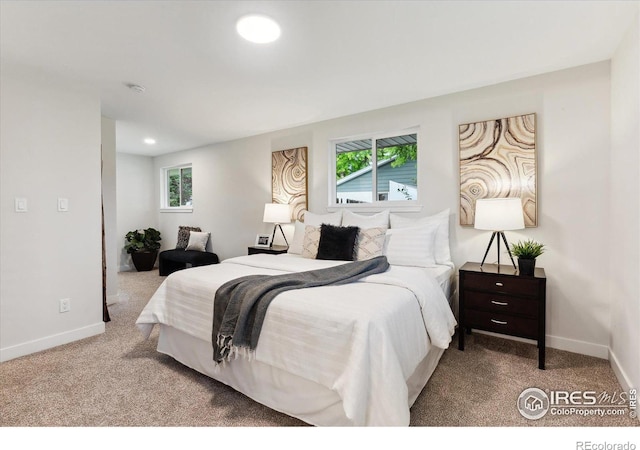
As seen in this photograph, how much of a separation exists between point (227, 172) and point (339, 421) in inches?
170

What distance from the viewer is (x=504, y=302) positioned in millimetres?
2461

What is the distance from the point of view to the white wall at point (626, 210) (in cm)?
188

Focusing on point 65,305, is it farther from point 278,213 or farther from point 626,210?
point 626,210

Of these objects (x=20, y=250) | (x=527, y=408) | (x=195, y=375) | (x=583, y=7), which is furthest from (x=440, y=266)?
(x=20, y=250)

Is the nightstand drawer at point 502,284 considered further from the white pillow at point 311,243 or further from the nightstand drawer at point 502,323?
the white pillow at point 311,243

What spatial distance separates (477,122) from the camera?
2.99 meters

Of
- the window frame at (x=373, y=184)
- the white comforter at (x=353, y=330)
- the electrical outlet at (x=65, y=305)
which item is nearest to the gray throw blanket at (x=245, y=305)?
the white comforter at (x=353, y=330)

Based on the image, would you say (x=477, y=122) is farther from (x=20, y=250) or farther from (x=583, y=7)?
(x=20, y=250)

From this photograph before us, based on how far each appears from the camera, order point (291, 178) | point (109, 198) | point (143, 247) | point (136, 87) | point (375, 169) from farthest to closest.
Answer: point (143, 247) < point (291, 178) < point (109, 198) < point (375, 169) < point (136, 87)

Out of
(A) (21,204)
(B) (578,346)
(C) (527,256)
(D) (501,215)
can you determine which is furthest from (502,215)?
(A) (21,204)

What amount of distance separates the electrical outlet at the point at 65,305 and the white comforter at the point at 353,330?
3.91 ft

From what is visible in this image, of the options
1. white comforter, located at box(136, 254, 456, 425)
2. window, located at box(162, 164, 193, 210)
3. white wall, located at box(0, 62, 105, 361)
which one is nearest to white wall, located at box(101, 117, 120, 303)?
white wall, located at box(0, 62, 105, 361)

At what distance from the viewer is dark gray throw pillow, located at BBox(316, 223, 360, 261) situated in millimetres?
3023

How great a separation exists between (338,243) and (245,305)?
55.3 inches
